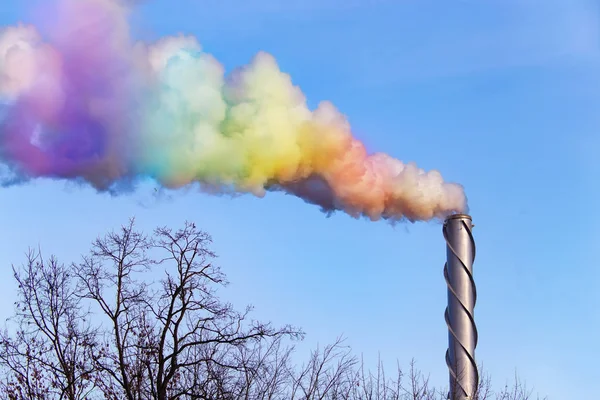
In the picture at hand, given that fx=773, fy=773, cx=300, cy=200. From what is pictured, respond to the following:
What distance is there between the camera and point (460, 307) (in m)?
27.6

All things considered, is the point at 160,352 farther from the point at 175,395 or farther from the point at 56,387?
the point at 56,387

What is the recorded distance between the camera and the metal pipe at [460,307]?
88.4ft

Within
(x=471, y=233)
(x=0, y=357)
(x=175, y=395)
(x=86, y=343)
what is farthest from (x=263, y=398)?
(x=471, y=233)

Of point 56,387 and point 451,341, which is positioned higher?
point 451,341

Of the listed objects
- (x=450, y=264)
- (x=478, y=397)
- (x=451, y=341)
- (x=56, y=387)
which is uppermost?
(x=450, y=264)

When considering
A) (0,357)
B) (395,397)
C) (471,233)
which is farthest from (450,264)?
(0,357)

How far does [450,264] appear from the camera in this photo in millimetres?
28297

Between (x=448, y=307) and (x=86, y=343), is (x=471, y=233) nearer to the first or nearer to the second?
(x=448, y=307)

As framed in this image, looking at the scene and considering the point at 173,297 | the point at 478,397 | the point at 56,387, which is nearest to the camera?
the point at 56,387

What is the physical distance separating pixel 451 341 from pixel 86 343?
1345 cm

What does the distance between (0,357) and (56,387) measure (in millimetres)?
1628

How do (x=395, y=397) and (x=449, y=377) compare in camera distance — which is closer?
(x=395, y=397)

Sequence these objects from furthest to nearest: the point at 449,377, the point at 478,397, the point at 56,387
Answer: the point at 449,377
the point at 478,397
the point at 56,387

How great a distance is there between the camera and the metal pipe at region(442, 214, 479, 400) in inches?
1061
